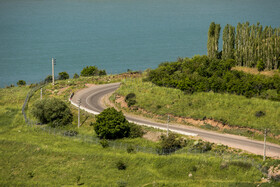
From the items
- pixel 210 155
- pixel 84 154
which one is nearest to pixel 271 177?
pixel 210 155

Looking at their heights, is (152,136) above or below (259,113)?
below

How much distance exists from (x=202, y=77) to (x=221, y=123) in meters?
17.0

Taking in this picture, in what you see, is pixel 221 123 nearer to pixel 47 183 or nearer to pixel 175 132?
pixel 175 132

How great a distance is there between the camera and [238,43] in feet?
338

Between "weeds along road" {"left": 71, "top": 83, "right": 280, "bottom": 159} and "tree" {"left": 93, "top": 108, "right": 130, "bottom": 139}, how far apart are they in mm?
7463

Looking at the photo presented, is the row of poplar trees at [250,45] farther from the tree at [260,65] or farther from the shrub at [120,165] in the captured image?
the shrub at [120,165]

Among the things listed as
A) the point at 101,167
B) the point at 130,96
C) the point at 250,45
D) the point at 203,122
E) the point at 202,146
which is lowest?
the point at 101,167

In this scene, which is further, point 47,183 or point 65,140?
point 65,140

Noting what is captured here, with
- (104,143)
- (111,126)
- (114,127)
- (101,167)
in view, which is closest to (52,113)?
(111,126)

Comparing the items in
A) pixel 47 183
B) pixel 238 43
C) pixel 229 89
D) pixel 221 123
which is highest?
pixel 238 43

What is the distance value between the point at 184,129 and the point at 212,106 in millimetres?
9161

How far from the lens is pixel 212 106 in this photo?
8256cm

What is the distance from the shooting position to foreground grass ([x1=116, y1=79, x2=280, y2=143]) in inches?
2968

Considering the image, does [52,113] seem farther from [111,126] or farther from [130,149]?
[130,149]
